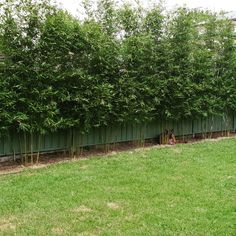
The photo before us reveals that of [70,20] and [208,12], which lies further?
[208,12]

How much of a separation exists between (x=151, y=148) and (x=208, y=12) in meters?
2.93

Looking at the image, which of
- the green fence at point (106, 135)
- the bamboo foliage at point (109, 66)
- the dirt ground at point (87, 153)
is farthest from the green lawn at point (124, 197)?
the bamboo foliage at point (109, 66)

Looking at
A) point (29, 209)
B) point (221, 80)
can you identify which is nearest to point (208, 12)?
point (221, 80)

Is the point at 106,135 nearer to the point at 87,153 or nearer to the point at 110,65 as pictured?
the point at 87,153

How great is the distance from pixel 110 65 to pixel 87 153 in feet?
4.97

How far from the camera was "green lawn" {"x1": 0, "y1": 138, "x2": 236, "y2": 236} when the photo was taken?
304cm

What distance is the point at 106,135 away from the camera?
6.40 metres

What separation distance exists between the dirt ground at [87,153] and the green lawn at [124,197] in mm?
345

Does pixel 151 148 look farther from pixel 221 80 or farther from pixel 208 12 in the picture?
pixel 208 12

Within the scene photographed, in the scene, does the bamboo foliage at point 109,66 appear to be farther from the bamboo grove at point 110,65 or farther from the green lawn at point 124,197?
the green lawn at point 124,197

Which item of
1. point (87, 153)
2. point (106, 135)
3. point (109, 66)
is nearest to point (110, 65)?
point (109, 66)

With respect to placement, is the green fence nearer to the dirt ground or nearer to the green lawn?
the dirt ground

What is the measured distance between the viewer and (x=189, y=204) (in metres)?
3.56

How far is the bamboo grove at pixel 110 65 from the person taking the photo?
16.4 ft
